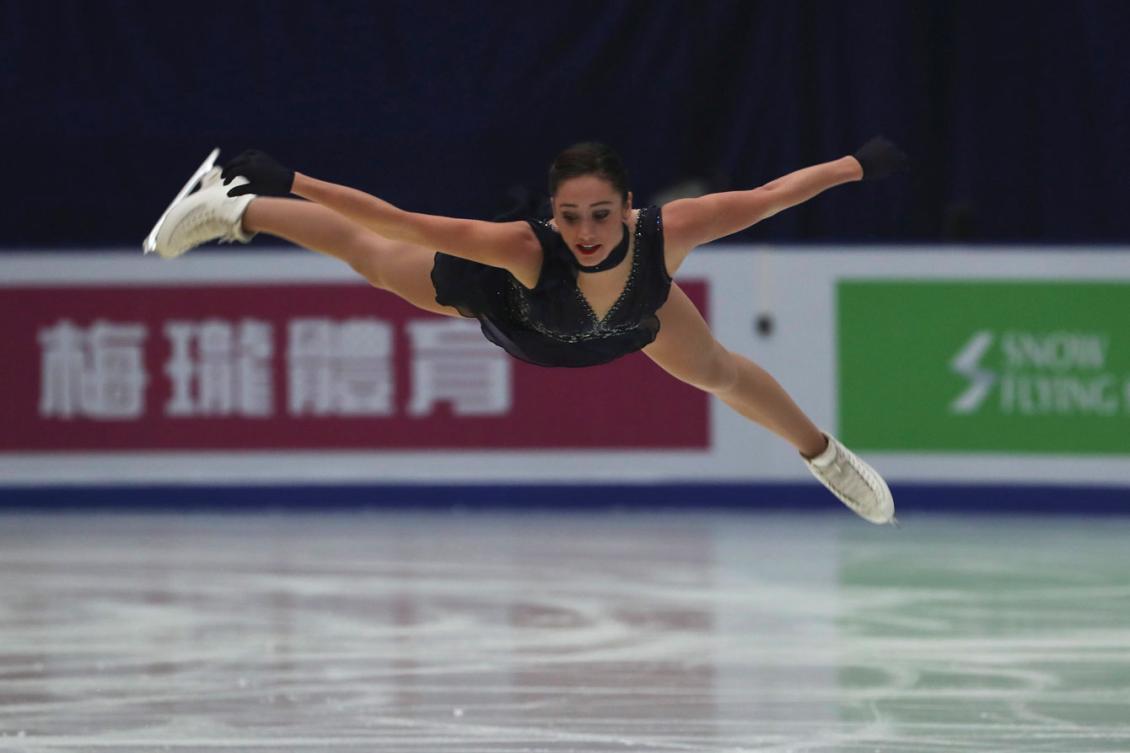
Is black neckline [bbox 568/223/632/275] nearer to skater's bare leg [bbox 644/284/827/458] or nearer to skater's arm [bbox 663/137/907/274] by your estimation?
skater's arm [bbox 663/137/907/274]

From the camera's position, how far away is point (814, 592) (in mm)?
6215

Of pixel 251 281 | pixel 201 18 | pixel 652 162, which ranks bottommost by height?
pixel 251 281

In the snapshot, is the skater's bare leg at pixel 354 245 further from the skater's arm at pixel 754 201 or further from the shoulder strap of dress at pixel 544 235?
the skater's arm at pixel 754 201

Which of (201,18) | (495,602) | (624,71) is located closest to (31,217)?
(201,18)

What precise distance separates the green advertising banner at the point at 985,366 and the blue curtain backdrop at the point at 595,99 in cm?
71

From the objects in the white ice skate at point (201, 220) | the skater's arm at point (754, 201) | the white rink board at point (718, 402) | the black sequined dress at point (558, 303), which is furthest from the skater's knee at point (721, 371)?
the white rink board at point (718, 402)

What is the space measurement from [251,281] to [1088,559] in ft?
12.6

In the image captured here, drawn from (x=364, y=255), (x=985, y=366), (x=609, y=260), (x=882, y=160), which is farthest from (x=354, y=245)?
(x=985, y=366)

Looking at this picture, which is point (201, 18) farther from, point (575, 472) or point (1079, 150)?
point (1079, 150)

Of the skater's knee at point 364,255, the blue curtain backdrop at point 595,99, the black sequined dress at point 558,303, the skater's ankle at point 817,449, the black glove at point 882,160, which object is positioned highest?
the blue curtain backdrop at point 595,99

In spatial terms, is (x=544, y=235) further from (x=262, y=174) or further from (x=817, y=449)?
(x=817, y=449)

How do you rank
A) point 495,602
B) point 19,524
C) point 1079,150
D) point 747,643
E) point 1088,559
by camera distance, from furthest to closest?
point 1079,150
point 19,524
point 1088,559
point 495,602
point 747,643

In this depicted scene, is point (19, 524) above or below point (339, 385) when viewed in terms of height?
below

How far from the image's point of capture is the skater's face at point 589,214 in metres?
3.95
